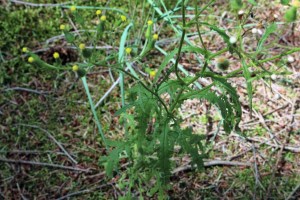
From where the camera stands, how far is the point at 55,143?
2186 millimetres

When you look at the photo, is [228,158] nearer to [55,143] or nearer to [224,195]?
[224,195]

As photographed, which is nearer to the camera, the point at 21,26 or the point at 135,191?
the point at 135,191

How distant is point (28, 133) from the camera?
2.21m

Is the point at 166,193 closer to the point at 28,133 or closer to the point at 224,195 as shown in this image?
the point at 224,195

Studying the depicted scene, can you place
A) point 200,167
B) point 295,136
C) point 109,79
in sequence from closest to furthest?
point 200,167 → point 295,136 → point 109,79

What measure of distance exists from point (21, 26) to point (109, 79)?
2.03 ft

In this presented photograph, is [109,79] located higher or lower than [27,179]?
higher

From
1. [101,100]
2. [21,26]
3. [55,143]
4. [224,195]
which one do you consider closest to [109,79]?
[101,100]

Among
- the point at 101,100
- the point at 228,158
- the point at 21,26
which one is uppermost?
the point at 21,26

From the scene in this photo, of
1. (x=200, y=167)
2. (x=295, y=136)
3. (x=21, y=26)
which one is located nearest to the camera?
(x=200, y=167)

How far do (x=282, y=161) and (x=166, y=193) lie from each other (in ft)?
1.89

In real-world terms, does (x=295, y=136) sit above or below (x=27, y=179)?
above

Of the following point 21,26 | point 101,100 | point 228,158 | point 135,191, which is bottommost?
point 135,191

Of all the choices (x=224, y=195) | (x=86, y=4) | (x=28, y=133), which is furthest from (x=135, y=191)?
(x=86, y=4)
